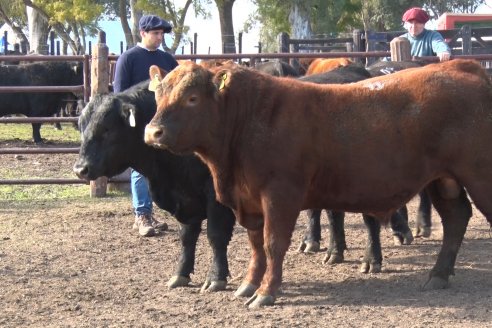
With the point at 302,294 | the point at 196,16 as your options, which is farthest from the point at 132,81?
the point at 196,16

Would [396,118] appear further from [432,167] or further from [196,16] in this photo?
[196,16]

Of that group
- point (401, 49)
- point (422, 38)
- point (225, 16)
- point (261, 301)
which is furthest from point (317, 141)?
point (225, 16)

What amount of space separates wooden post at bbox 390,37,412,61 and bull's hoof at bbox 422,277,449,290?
189 inches

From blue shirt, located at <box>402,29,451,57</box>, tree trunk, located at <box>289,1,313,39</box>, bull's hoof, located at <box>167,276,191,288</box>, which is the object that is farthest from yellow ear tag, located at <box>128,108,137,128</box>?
tree trunk, located at <box>289,1,313,39</box>

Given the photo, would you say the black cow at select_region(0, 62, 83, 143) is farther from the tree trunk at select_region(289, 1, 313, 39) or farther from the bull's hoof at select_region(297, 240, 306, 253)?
the tree trunk at select_region(289, 1, 313, 39)

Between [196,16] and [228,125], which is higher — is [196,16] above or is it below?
above

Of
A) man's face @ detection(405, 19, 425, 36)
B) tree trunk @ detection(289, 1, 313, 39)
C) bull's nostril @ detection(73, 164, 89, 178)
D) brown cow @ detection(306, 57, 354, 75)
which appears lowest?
bull's nostril @ detection(73, 164, 89, 178)

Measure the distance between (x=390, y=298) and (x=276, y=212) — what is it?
39.4 inches

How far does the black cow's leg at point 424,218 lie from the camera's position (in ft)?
27.8

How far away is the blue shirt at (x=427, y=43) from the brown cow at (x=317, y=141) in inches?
149

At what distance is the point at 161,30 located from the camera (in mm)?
7980

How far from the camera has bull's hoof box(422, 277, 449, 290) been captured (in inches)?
244

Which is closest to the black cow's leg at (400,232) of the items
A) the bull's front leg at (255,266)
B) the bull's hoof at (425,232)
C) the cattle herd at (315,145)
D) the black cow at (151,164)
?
the bull's hoof at (425,232)

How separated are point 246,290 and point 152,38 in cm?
292
